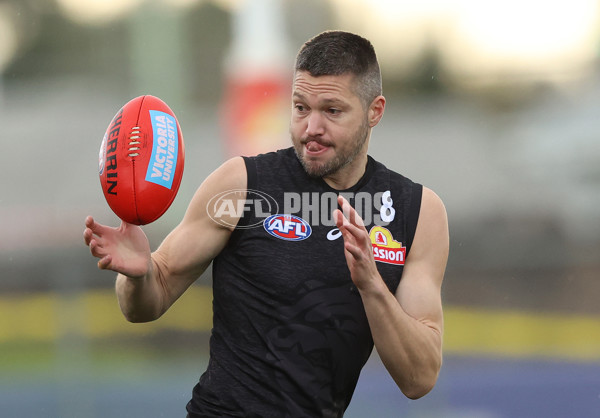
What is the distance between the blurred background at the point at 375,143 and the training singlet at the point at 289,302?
5.07 m

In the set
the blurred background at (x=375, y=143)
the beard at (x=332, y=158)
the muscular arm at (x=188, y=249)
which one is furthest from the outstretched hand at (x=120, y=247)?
the blurred background at (x=375, y=143)

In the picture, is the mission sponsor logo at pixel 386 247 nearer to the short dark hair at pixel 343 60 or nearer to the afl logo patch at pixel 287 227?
the afl logo patch at pixel 287 227

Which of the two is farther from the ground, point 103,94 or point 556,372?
point 103,94

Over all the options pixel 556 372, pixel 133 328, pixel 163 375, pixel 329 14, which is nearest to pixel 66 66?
pixel 329 14

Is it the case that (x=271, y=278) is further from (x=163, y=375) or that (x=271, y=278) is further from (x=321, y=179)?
(x=163, y=375)

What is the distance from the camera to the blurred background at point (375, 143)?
9.20 meters

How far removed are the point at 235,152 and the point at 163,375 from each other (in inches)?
91.2

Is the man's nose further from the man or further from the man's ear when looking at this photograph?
the man's ear

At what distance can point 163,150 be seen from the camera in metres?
2.92

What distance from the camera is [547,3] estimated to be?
630 inches

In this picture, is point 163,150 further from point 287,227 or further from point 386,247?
point 386,247

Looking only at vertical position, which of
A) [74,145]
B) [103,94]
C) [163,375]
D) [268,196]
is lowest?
[163,375]

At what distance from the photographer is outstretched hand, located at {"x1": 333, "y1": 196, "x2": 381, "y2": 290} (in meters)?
2.64

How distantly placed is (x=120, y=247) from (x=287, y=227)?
583 mm
